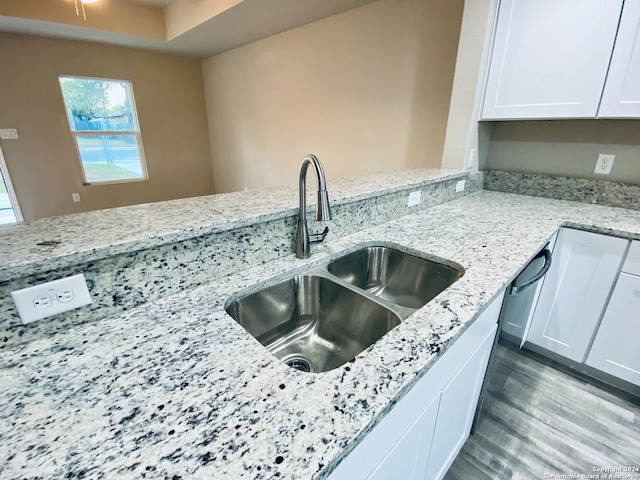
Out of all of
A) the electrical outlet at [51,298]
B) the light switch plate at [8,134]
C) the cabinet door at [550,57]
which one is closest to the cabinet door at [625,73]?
the cabinet door at [550,57]

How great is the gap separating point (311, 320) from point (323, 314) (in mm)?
49

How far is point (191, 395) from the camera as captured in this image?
518 millimetres

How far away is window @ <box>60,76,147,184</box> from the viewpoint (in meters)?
4.23

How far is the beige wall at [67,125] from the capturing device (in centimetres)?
377

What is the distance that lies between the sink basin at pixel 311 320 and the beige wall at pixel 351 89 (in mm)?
1946

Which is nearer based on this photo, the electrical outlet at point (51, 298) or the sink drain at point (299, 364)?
the electrical outlet at point (51, 298)

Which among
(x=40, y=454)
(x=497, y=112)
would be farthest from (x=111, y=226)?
(x=497, y=112)

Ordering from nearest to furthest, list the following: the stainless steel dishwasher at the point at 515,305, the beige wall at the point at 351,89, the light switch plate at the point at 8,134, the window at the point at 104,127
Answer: the stainless steel dishwasher at the point at 515,305, the beige wall at the point at 351,89, the light switch plate at the point at 8,134, the window at the point at 104,127

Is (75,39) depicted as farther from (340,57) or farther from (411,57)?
(411,57)

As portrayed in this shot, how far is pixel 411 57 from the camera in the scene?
2385 mm

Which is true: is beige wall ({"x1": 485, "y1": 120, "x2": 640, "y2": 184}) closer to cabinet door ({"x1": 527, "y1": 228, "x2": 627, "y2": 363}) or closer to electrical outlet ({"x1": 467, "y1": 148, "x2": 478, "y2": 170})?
electrical outlet ({"x1": 467, "y1": 148, "x2": 478, "y2": 170})

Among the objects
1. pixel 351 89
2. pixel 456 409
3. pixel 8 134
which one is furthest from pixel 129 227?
pixel 8 134

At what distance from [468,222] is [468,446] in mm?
1008

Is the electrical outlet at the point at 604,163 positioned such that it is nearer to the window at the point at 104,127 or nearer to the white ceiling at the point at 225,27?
the white ceiling at the point at 225,27
